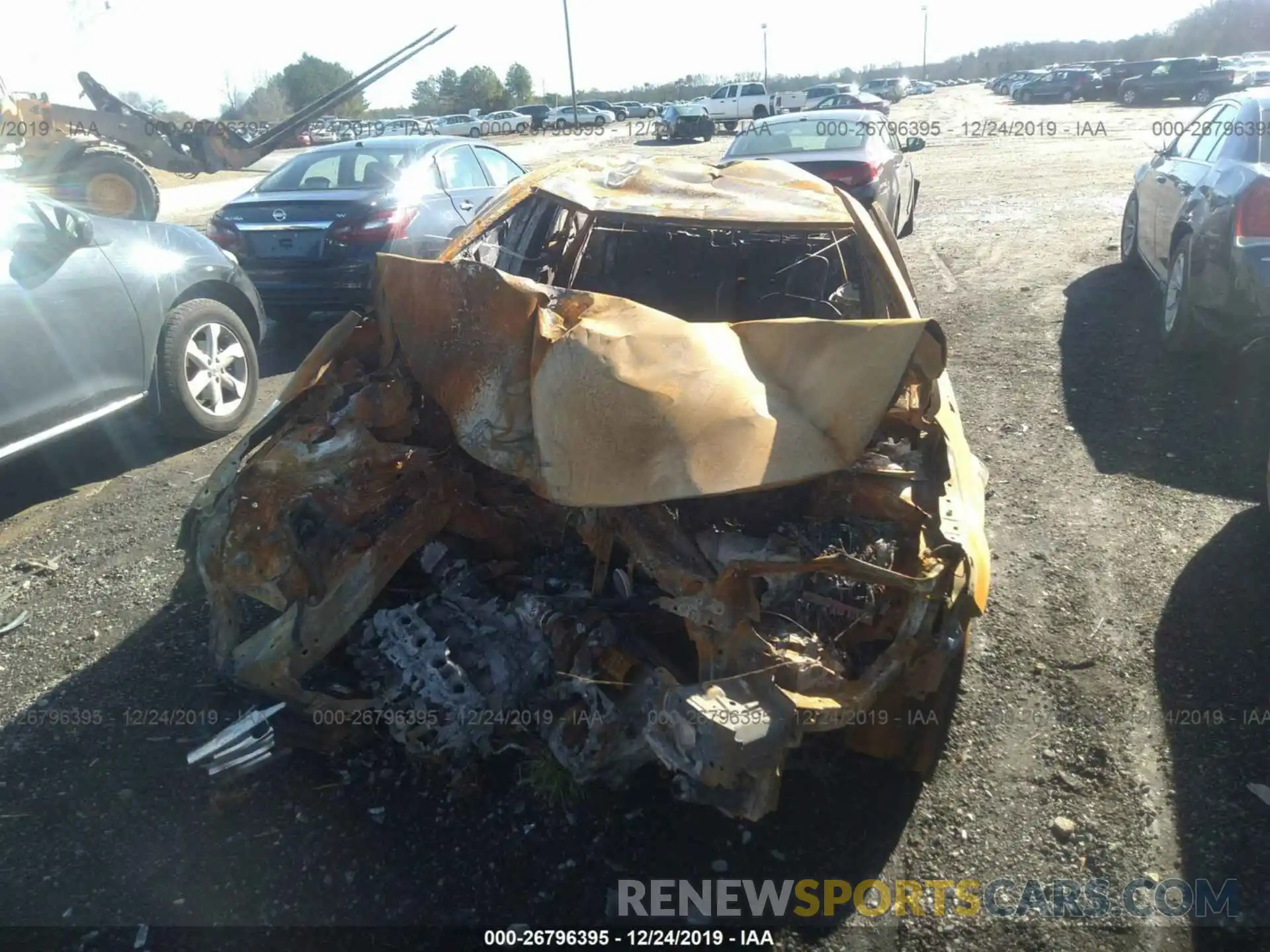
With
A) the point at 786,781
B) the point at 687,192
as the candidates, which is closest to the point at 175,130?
the point at 687,192

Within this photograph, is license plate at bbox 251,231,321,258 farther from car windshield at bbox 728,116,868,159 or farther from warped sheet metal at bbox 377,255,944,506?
car windshield at bbox 728,116,868,159

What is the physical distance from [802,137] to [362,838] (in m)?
9.14

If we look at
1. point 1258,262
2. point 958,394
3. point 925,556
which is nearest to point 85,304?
point 925,556

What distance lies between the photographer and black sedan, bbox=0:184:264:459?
4340 mm

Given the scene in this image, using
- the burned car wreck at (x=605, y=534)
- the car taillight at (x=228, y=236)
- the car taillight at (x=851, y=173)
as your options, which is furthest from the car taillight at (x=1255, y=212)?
the car taillight at (x=228, y=236)

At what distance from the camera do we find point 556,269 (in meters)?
4.00

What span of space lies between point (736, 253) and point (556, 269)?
0.82 meters

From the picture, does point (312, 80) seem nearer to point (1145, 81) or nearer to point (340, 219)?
point (1145, 81)

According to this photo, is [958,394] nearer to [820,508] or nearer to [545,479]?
[820,508]

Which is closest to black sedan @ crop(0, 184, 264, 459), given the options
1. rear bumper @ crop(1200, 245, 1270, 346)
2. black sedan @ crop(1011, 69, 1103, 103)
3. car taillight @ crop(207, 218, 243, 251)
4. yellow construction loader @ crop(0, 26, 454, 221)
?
car taillight @ crop(207, 218, 243, 251)

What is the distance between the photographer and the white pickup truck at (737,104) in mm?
37469

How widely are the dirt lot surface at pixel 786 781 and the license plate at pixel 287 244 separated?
2808 millimetres

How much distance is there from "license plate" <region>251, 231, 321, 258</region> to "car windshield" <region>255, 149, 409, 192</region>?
2.44ft

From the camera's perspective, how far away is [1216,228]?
531 centimetres
